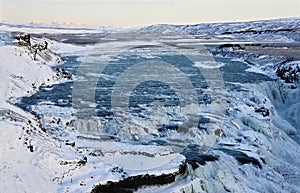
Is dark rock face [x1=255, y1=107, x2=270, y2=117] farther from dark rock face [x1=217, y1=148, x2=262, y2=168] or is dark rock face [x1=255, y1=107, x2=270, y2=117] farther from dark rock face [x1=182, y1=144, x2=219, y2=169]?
dark rock face [x1=182, y1=144, x2=219, y2=169]

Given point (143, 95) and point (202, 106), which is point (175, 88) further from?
point (202, 106)

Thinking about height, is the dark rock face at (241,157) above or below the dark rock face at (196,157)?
below

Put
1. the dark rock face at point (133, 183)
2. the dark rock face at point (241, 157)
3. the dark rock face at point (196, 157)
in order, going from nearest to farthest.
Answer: the dark rock face at point (133, 183), the dark rock face at point (196, 157), the dark rock face at point (241, 157)

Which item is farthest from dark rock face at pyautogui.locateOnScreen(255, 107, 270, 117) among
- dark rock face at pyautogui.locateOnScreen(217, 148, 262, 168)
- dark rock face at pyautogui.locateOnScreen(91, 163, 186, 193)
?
dark rock face at pyautogui.locateOnScreen(91, 163, 186, 193)

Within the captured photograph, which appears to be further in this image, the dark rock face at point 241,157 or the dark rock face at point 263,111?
the dark rock face at point 263,111

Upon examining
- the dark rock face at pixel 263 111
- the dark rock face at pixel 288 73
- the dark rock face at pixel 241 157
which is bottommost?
the dark rock face at pixel 241 157

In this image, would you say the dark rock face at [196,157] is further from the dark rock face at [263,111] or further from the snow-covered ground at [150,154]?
the dark rock face at [263,111]

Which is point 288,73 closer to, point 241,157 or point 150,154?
point 241,157

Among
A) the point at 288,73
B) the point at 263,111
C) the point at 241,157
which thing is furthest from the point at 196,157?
the point at 288,73

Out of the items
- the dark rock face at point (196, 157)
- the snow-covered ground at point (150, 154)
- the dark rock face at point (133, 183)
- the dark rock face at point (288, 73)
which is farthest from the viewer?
the dark rock face at point (288, 73)

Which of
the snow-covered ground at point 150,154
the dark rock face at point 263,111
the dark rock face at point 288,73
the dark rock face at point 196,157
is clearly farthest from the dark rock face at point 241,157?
the dark rock face at point 288,73
